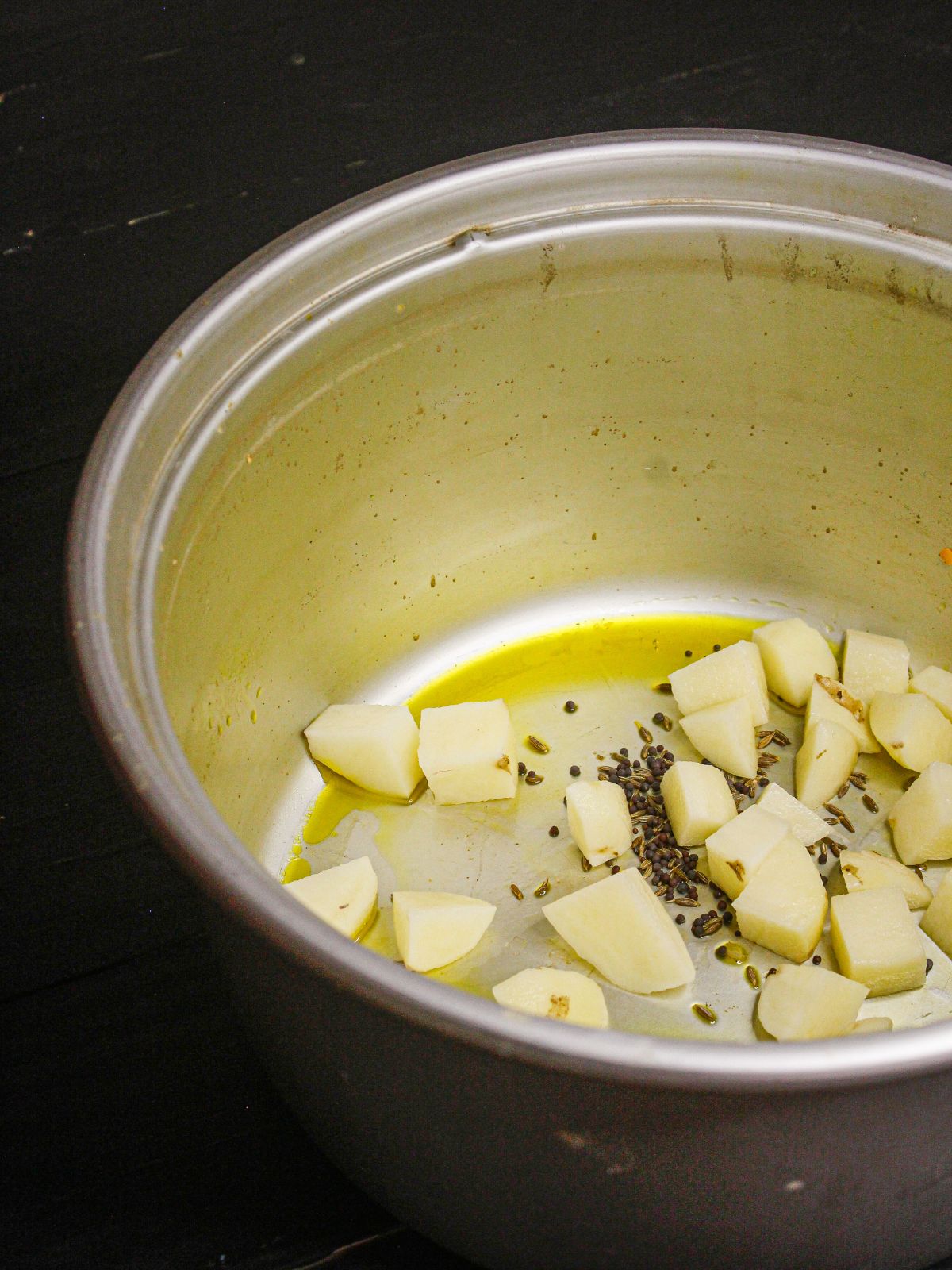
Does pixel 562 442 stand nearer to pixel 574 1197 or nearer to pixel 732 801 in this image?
pixel 732 801

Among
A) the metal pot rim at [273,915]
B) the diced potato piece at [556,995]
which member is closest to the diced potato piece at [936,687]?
the diced potato piece at [556,995]

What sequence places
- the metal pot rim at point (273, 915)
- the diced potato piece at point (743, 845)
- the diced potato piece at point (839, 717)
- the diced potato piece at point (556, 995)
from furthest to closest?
the diced potato piece at point (839, 717) < the diced potato piece at point (743, 845) < the diced potato piece at point (556, 995) < the metal pot rim at point (273, 915)

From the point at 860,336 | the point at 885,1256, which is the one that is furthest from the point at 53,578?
the point at 885,1256

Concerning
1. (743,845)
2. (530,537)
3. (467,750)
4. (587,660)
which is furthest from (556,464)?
(743,845)

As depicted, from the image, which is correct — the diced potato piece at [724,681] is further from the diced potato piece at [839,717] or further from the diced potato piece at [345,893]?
the diced potato piece at [345,893]

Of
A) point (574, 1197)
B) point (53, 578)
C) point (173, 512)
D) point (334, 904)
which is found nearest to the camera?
point (574, 1197)

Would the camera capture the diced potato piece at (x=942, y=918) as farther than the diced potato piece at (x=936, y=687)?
No
